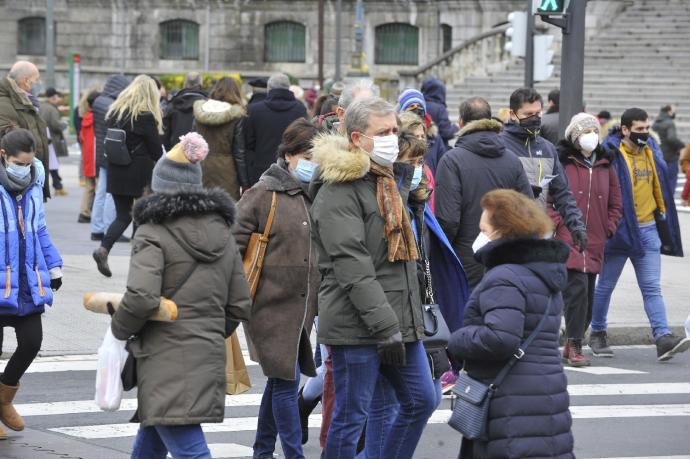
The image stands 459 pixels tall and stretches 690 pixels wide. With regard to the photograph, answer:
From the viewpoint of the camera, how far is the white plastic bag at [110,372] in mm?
6004

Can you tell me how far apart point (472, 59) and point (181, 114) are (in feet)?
73.5

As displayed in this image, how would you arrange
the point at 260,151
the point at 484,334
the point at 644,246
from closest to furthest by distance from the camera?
the point at 484,334 < the point at 644,246 < the point at 260,151

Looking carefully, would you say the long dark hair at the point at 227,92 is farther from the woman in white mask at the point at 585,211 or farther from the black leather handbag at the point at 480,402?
the black leather handbag at the point at 480,402

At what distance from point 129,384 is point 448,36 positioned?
130 feet

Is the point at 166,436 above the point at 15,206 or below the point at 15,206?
below

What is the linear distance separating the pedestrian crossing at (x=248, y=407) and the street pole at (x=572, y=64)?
2.92 metres

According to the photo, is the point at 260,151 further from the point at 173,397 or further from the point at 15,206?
the point at 173,397

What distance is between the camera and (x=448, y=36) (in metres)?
44.8

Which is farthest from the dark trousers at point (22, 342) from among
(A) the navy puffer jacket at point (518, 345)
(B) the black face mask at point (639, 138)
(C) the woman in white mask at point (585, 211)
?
(B) the black face mask at point (639, 138)

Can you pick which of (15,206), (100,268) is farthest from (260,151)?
(15,206)

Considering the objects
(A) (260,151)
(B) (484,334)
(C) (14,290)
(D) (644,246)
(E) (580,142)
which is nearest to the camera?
(B) (484,334)

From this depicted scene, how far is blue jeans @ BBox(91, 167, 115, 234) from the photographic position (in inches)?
634

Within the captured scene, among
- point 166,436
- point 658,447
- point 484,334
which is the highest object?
point 484,334

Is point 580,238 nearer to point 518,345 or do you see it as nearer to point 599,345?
point 599,345
